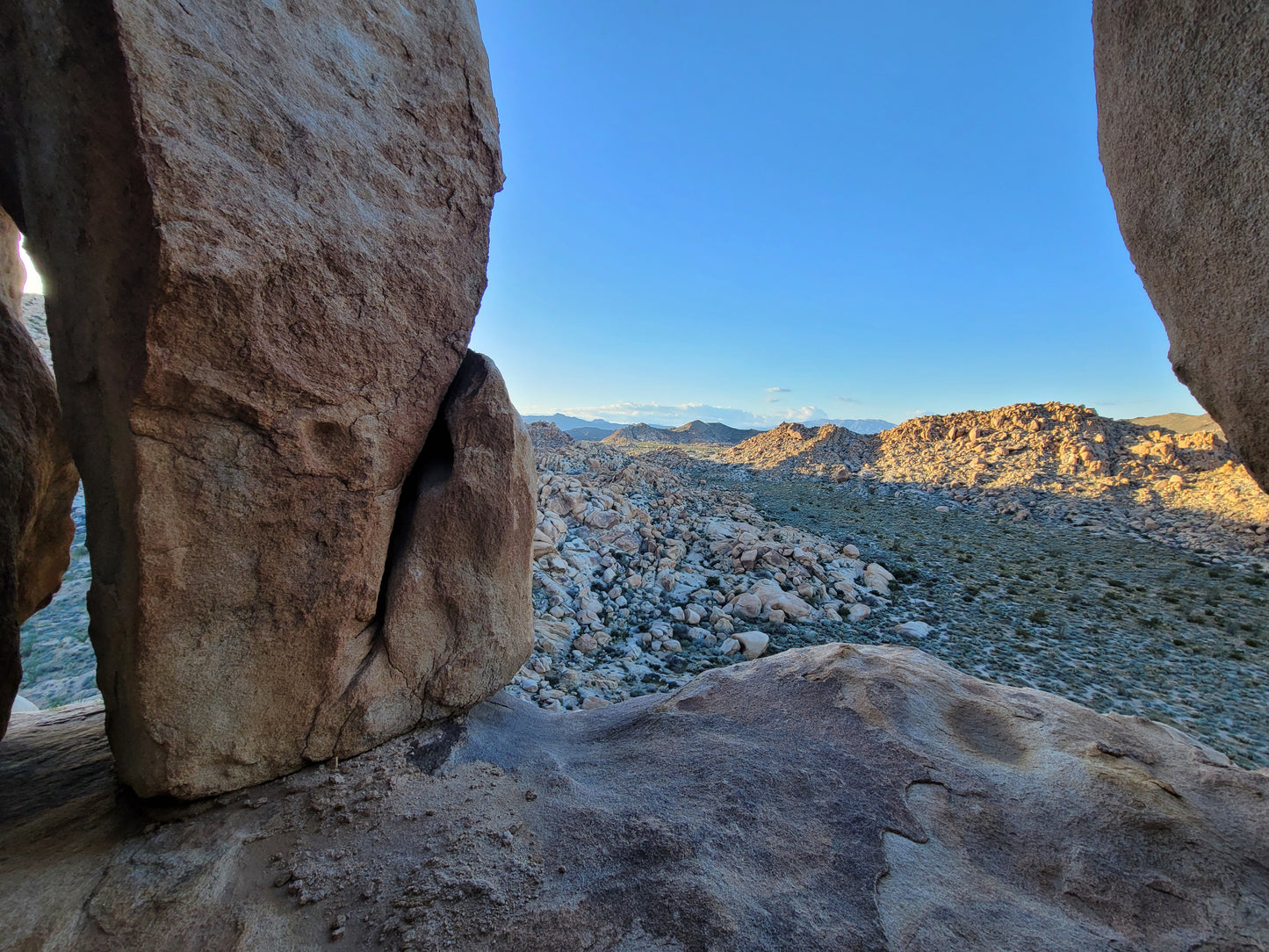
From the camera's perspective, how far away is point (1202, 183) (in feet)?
6.72

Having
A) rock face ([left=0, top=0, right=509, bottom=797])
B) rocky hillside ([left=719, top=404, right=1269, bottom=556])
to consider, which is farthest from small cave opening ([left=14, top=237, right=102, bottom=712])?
rocky hillside ([left=719, top=404, right=1269, bottom=556])

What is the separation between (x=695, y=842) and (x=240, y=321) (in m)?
3.03

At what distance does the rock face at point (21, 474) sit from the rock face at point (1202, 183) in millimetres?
5954

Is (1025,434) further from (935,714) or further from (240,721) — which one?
(240,721)

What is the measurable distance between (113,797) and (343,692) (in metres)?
1.11

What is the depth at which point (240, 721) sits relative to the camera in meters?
2.48

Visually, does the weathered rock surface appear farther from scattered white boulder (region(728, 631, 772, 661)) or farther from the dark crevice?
scattered white boulder (region(728, 631, 772, 661))

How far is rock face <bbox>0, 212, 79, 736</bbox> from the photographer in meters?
2.83

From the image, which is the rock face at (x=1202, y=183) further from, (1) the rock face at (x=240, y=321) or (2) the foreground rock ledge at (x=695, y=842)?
(1) the rock face at (x=240, y=321)

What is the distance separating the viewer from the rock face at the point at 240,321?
197 cm

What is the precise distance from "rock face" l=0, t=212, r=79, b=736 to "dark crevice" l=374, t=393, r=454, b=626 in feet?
6.42

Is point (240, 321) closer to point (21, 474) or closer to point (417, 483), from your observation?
point (417, 483)

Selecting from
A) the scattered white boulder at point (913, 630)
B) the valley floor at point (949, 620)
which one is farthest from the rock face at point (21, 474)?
the scattered white boulder at point (913, 630)

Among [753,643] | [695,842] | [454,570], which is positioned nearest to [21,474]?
[454,570]
